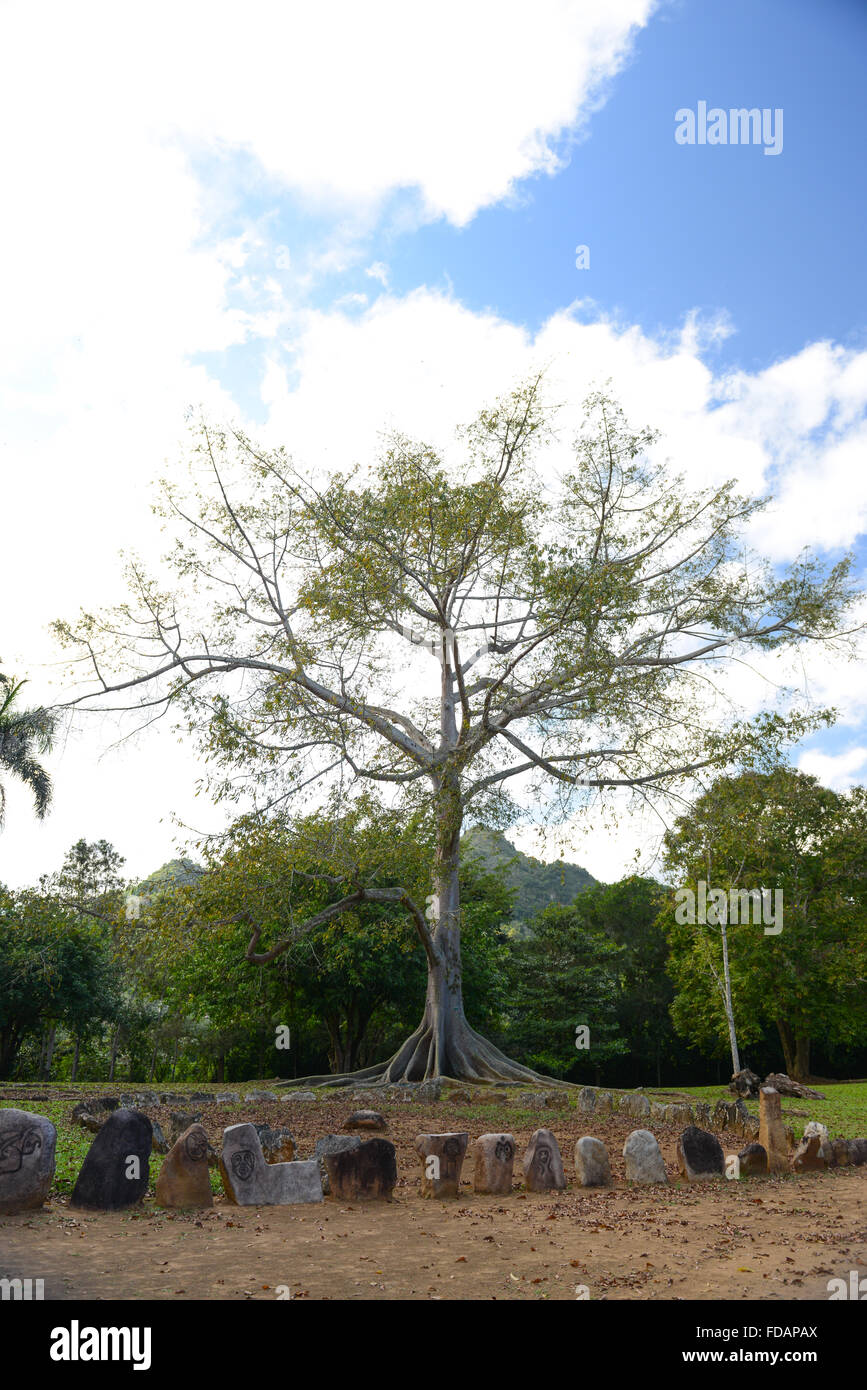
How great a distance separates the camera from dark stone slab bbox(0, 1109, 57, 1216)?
6.45m

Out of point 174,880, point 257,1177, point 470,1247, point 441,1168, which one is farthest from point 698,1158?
point 174,880

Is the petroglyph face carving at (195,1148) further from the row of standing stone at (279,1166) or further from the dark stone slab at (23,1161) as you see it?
the dark stone slab at (23,1161)

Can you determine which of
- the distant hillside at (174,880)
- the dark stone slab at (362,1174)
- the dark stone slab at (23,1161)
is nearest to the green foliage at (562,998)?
the distant hillside at (174,880)

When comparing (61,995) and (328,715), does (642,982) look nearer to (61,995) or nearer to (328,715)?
(61,995)

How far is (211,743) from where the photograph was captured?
14.5 m

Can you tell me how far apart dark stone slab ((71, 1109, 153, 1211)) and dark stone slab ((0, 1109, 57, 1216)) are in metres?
0.41

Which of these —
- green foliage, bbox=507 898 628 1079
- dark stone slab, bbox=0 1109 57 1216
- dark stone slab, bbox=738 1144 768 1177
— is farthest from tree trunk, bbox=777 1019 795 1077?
dark stone slab, bbox=0 1109 57 1216

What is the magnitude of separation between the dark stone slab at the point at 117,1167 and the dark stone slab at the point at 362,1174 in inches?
60.7

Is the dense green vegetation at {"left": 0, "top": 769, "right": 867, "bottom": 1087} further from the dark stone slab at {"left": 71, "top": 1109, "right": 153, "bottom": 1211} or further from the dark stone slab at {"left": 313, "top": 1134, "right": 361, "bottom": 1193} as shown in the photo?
the dark stone slab at {"left": 71, "top": 1109, "right": 153, "bottom": 1211}

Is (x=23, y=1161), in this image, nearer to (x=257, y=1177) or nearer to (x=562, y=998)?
(x=257, y=1177)

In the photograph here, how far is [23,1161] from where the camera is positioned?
6.50 meters
